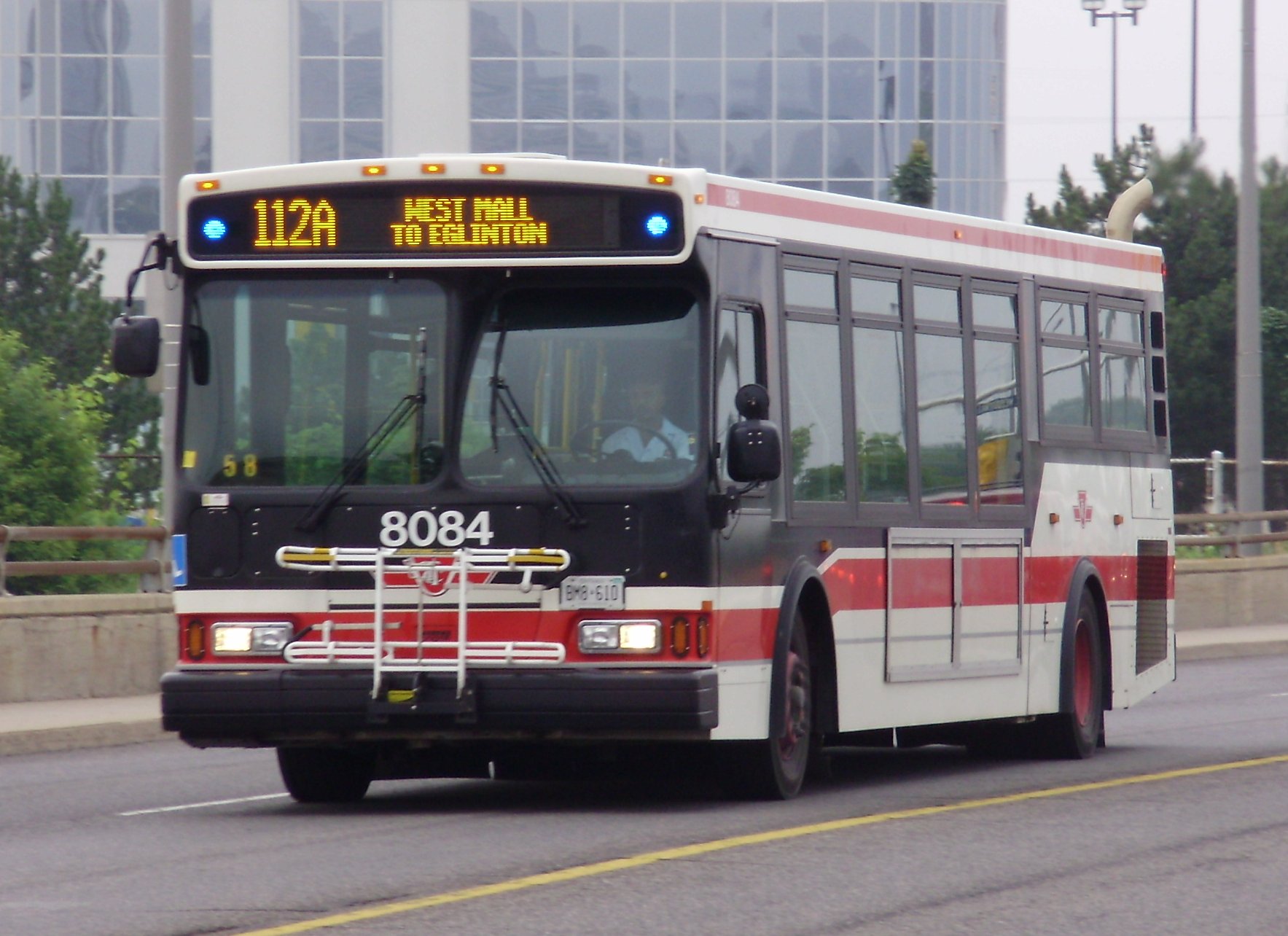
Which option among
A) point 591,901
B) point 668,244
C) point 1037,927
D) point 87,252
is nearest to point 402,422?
point 668,244

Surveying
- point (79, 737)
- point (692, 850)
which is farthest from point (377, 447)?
point (79, 737)

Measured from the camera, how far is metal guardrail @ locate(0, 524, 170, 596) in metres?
17.3

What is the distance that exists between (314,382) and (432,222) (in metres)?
0.88

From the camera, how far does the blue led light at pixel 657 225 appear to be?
35.7 ft

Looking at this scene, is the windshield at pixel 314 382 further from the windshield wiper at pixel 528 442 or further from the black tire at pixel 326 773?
the black tire at pixel 326 773

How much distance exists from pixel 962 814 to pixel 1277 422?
38785 millimetres

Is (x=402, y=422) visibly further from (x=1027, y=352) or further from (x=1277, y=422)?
(x=1277, y=422)

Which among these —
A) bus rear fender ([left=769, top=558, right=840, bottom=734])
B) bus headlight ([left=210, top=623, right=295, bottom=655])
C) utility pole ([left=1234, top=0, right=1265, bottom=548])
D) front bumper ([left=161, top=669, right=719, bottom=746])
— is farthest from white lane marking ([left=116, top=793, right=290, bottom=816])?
utility pole ([left=1234, top=0, right=1265, bottom=548])

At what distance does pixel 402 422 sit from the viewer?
11.0m

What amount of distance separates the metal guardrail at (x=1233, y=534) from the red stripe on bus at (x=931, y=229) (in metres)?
12.6

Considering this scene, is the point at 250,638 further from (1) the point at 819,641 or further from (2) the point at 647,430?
(1) the point at 819,641

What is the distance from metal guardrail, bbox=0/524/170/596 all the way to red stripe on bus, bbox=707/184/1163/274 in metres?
6.16

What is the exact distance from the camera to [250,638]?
1100 centimetres

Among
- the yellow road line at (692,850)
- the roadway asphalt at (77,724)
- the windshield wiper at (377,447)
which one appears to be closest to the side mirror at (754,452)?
the windshield wiper at (377,447)
